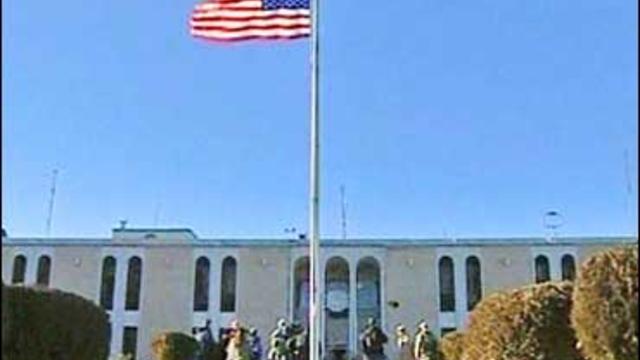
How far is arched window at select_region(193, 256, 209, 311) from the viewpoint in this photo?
46.5 meters

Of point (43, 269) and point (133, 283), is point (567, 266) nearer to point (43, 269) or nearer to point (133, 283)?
point (133, 283)

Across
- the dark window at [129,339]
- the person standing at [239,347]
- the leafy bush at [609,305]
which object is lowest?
the leafy bush at [609,305]

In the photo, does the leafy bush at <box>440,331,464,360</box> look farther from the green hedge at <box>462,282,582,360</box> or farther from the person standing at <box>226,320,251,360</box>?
the green hedge at <box>462,282,582,360</box>

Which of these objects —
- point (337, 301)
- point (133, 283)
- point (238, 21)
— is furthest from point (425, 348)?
point (133, 283)

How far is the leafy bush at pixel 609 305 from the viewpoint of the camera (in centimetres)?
976

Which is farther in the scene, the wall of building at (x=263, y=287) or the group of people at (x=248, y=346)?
the wall of building at (x=263, y=287)

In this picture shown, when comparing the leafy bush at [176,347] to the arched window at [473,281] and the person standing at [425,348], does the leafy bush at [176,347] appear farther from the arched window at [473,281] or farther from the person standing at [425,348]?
the arched window at [473,281]

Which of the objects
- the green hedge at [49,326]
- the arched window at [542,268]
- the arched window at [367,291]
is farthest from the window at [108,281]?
the green hedge at [49,326]

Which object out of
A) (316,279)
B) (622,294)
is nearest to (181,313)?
(316,279)

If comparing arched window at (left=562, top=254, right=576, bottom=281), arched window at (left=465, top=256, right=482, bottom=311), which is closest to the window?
arched window at (left=465, top=256, right=482, bottom=311)

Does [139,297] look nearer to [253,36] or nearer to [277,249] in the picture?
[277,249]

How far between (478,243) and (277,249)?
934 cm

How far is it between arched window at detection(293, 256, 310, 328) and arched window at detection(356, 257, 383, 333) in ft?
7.92

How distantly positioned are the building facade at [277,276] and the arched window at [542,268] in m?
0.05
